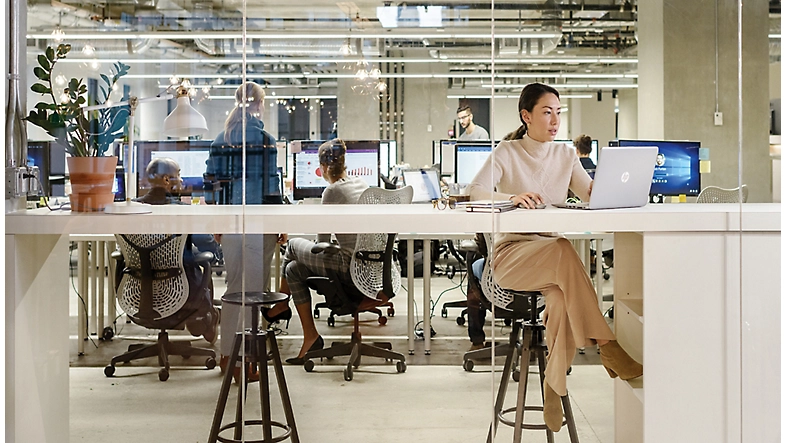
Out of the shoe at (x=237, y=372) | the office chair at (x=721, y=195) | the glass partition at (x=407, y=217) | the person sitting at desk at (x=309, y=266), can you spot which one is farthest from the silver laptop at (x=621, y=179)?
the shoe at (x=237, y=372)

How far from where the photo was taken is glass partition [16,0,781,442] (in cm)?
271

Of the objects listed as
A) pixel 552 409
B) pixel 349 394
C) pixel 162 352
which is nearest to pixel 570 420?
pixel 552 409

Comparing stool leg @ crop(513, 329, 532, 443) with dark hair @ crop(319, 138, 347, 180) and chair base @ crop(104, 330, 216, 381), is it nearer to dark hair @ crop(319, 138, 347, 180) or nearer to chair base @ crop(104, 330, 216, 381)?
dark hair @ crop(319, 138, 347, 180)

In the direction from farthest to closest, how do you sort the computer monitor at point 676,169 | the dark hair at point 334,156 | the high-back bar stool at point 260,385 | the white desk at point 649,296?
1. the computer monitor at point 676,169
2. the dark hair at point 334,156
3. the high-back bar stool at point 260,385
4. the white desk at point 649,296

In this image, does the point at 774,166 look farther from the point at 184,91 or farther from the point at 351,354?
the point at 184,91

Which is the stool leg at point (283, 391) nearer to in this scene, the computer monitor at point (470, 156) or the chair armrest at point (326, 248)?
the chair armrest at point (326, 248)

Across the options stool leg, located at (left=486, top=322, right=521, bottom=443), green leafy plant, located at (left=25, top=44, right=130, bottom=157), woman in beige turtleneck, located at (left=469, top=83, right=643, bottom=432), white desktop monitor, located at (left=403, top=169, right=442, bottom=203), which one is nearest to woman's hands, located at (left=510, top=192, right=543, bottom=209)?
woman in beige turtleneck, located at (left=469, top=83, right=643, bottom=432)

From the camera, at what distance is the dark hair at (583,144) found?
2896 millimetres

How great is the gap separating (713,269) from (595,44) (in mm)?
1042

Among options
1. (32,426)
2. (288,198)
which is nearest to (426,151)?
(288,198)

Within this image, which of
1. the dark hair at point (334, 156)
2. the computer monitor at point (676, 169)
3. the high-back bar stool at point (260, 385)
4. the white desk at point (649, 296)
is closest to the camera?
the white desk at point (649, 296)

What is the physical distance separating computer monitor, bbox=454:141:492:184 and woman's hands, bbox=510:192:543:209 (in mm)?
182

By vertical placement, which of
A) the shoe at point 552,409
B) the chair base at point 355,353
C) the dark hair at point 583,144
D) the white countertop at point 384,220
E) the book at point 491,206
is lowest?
the shoe at point 552,409

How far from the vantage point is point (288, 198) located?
2838 millimetres
